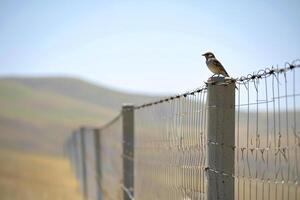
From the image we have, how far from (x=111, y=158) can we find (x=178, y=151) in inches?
254

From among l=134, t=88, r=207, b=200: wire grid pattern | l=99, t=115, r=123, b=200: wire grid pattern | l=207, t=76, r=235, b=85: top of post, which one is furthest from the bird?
l=99, t=115, r=123, b=200: wire grid pattern

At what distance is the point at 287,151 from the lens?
3.18 metres

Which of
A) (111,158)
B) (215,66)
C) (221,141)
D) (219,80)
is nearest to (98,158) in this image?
(111,158)

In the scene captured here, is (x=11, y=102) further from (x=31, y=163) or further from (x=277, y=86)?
(x=277, y=86)

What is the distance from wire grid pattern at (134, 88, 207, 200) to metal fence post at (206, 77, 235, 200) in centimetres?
25

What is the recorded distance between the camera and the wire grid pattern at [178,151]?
4.69 m

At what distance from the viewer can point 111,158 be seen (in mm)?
11656

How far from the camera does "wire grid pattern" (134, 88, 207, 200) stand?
4691 mm

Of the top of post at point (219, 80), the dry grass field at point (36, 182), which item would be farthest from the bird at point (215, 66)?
the dry grass field at point (36, 182)

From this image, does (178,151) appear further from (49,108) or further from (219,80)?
(49,108)

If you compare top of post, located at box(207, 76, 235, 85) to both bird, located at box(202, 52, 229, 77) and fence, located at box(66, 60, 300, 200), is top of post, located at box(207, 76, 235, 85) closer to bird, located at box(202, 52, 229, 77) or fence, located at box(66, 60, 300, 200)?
fence, located at box(66, 60, 300, 200)

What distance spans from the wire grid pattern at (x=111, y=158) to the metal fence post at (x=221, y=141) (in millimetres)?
4846

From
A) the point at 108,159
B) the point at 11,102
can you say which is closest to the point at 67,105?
the point at 11,102

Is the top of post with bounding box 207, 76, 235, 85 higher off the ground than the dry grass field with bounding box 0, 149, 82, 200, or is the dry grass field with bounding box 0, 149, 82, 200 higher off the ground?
the top of post with bounding box 207, 76, 235, 85
